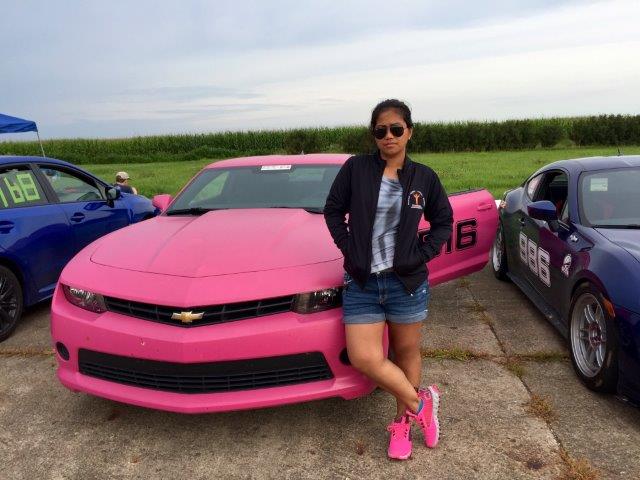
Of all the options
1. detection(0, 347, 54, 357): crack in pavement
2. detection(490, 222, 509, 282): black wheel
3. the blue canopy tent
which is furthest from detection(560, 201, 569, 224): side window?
the blue canopy tent

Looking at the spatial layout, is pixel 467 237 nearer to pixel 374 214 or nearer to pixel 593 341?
pixel 593 341

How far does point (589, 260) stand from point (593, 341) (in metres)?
0.48

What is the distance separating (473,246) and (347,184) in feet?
5.69

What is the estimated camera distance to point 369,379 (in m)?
2.70

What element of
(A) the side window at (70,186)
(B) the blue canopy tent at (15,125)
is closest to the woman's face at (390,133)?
(A) the side window at (70,186)

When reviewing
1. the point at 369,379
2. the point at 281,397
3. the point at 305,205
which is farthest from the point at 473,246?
the point at 281,397

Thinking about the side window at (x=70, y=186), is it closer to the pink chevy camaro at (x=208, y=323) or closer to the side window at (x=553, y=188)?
the pink chevy camaro at (x=208, y=323)

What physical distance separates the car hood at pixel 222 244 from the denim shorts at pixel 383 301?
0.43 m

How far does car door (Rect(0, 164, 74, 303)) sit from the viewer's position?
441cm

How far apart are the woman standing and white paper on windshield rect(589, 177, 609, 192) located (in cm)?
198

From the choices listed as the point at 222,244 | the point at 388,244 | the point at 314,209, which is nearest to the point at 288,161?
the point at 314,209

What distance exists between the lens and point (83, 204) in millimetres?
5305

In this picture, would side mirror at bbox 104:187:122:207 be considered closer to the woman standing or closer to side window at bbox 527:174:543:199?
the woman standing

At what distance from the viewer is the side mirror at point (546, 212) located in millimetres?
3773
